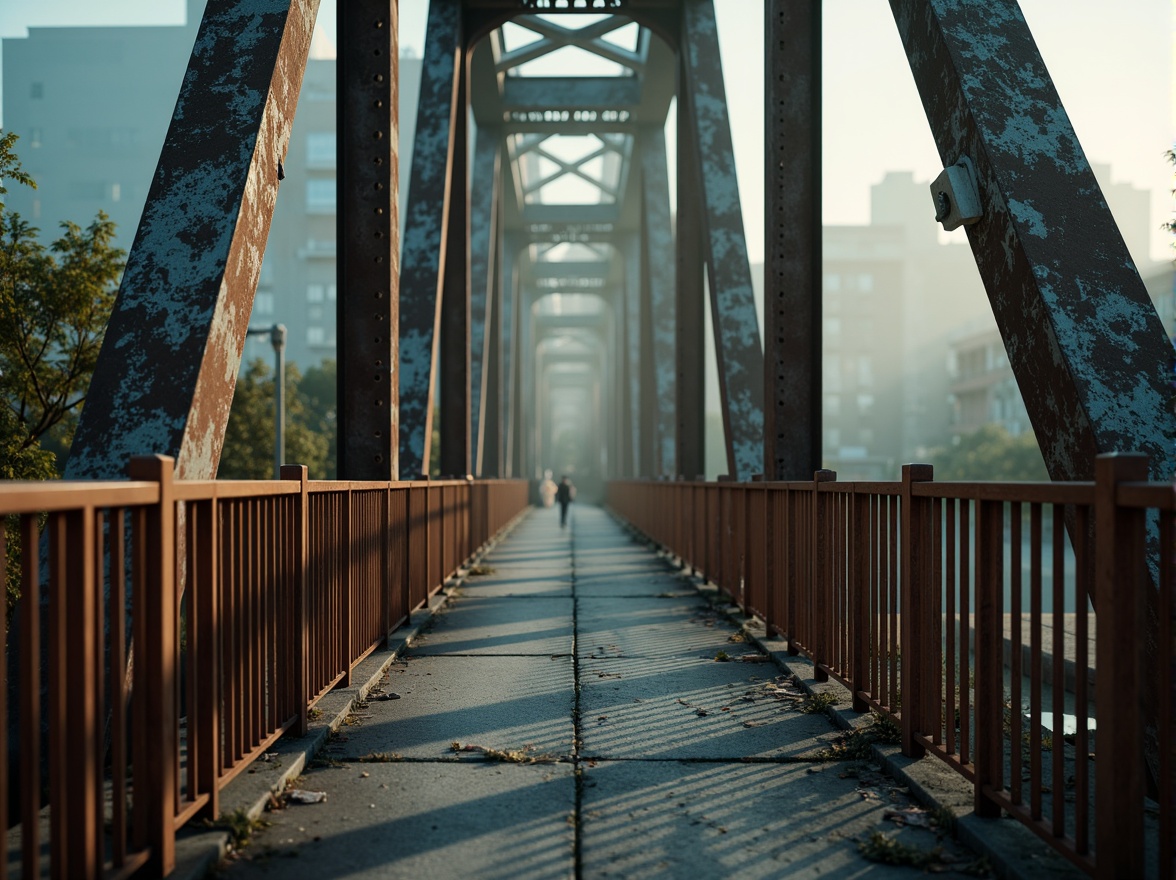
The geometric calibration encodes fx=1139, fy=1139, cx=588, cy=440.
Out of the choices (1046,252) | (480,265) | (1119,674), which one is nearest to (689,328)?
A: (480,265)

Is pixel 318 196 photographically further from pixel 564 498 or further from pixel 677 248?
pixel 677 248

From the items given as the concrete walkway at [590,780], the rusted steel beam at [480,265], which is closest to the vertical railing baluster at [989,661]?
the concrete walkway at [590,780]

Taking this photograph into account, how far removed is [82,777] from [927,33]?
5.15 meters

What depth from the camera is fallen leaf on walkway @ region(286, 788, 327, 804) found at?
4207 millimetres

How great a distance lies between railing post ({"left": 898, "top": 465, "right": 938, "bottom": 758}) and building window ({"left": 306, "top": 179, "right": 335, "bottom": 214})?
260 ft

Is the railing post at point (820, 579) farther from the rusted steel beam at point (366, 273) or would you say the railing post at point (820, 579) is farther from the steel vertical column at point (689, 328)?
the steel vertical column at point (689, 328)

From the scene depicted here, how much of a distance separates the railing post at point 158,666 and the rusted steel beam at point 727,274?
9.11 meters

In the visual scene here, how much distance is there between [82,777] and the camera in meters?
2.88

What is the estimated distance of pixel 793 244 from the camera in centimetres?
930

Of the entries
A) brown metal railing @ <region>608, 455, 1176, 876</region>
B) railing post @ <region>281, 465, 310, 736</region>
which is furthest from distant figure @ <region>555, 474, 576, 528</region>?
railing post @ <region>281, 465, 310, 736</region>

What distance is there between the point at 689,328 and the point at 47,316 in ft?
31.9

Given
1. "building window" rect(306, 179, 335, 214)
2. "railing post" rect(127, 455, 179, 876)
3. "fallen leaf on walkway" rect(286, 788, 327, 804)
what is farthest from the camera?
"building window" rect(306, 179, 335, 214)

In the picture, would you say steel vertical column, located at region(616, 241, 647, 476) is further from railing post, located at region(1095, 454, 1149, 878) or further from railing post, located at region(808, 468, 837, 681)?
railing post, located at region(1095, 454, 1149, 878)

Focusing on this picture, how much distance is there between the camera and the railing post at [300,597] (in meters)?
4.99
